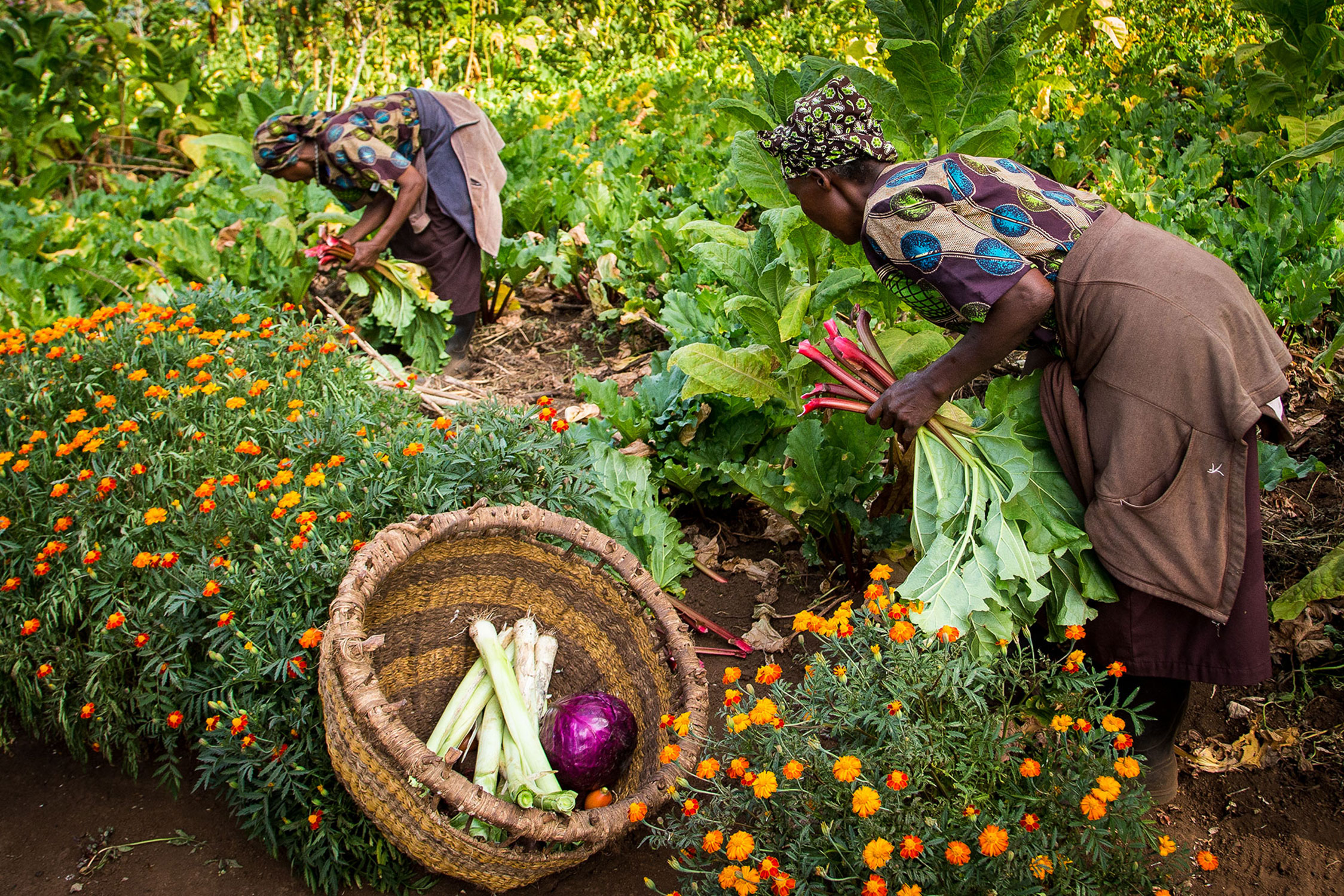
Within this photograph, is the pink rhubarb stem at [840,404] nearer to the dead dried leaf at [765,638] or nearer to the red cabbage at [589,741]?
the dead dried leaf at [765,638]

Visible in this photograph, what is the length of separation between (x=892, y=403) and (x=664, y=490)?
4.90ft

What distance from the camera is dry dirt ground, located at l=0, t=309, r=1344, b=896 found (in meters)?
2.47

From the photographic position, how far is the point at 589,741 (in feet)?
8.30

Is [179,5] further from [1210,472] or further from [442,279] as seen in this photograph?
[1210,472]

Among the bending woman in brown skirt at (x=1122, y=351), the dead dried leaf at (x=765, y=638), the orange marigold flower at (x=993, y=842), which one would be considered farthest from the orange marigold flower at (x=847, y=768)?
the dead dried leaf at (x=765, y=638)

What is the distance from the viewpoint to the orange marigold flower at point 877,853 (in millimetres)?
1597

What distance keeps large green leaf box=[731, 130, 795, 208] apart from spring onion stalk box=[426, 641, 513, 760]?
6.05 feet

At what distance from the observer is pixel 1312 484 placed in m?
3.41

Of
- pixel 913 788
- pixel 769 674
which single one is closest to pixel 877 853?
pixel 913 788

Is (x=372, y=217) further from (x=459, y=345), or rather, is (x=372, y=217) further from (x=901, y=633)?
(x=901, y=633)

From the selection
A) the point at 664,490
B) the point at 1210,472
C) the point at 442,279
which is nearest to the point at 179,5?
the point at 442,279

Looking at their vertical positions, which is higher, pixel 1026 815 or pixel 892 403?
pixel 892 403

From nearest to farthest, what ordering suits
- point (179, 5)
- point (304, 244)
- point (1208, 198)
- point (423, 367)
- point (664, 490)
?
point (664, 490)
point (1208, 198)
point (423, 367)
point (304, 244)
point (179, 5)

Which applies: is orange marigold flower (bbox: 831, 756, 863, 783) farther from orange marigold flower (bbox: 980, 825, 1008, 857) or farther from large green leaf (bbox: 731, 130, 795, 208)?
large green leaf (bbox: 731, 130, 795, 208)
